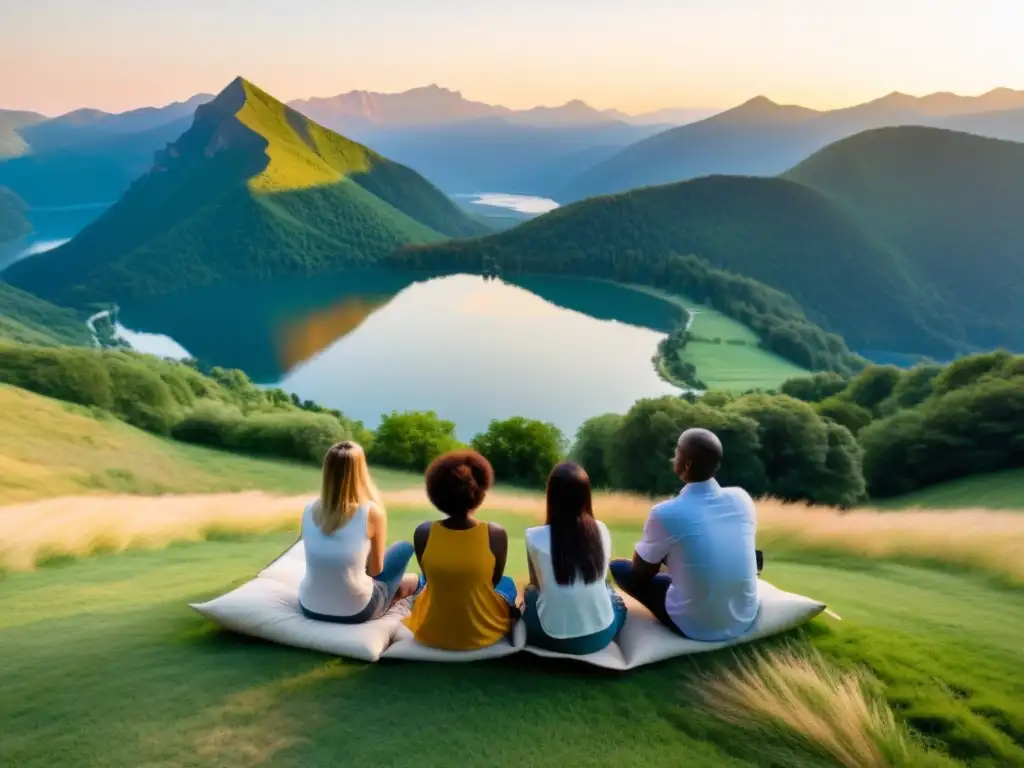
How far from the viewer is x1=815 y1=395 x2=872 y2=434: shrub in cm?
3644

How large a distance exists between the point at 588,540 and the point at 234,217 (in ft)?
614

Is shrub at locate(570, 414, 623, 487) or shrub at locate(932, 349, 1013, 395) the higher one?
shrub at locate(932, 349, 1013, 395)

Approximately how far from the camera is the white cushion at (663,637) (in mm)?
5172

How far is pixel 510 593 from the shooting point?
5777 millimetres

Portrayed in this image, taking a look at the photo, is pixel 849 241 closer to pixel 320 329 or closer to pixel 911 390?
pixel 320 329

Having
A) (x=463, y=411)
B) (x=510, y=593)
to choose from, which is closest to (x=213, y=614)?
(x=510, y=593)

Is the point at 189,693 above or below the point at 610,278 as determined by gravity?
below

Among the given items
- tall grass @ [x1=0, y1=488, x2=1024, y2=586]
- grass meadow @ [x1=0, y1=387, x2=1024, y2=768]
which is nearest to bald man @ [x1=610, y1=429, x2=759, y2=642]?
grass meadow @ [x1=0, y1=387, x2=1024, y2=768]

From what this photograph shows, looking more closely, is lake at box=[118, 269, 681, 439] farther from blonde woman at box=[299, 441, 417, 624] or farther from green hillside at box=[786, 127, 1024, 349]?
green hillside at box=[786, 127, 1024, 349]

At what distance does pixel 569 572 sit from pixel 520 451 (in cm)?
2698

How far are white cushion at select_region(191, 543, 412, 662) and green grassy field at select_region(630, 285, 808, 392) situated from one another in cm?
7947

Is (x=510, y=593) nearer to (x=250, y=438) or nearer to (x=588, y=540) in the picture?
(x=588, y=540)

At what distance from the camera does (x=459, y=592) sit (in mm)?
5191

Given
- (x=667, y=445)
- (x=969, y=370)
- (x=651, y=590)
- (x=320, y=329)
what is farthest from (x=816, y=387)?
(x=320, y=329)
